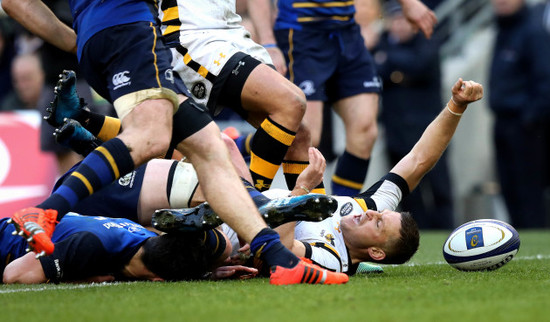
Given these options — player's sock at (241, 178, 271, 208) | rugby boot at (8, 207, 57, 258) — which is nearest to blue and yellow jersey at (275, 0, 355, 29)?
player's sock at (241, 178, 271, 208)

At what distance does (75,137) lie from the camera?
17.4 feet

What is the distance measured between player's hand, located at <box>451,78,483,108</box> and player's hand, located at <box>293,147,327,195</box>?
0.95 metres

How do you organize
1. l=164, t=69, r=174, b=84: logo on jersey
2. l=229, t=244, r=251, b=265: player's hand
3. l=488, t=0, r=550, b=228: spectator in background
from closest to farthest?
l=164, t=69, r=174, b=84: logo on jersey
l=229, t=244, r=251, b=265: player's hand
l=488, t=0, r=550, b=228: spectator in background

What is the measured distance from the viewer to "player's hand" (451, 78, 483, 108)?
5363 millimetres

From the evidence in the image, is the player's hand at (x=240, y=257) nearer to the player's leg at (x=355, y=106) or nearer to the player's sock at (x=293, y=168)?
the player's sock at (x=293, y=168)

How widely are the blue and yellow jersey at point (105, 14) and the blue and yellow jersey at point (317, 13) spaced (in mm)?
2609

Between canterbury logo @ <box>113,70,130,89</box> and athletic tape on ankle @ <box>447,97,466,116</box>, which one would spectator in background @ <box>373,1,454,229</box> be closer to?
athletic tape on ankle @ <box>447,97,466,116</box>

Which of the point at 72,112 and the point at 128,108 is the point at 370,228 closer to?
the point at 128,108

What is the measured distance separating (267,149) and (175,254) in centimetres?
100

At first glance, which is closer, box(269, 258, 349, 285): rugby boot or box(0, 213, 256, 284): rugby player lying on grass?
box(269, 258, 349, 285): rugby boot

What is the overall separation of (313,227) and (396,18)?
22.0 feet

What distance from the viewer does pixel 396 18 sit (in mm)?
11547

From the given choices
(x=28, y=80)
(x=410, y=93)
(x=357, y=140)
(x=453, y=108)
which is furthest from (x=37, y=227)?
(x=410, y=93)

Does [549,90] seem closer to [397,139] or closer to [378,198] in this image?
[397,139]
